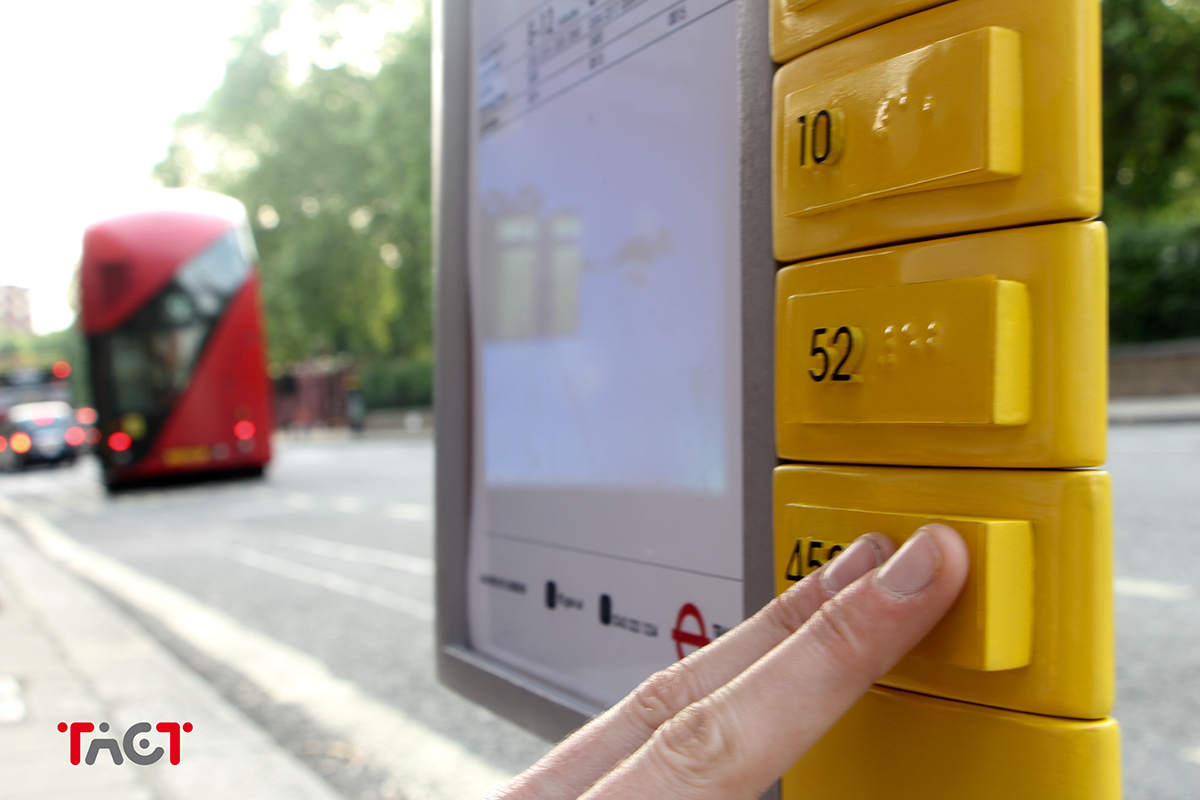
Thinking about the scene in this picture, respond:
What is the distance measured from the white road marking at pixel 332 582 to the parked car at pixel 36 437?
20.2 meters

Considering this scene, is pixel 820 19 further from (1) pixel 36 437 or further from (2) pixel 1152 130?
(1) pixel 36 437

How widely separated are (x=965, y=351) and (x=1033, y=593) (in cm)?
16

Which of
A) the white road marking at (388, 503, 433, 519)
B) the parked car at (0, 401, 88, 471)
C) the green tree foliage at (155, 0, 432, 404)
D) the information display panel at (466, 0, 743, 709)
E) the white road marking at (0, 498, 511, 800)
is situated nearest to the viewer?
the information display panel at (466, 0, 743, 709)

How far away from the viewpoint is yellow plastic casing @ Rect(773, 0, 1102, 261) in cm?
66

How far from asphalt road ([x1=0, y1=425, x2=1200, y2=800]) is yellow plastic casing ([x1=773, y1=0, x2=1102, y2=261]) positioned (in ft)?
8.48

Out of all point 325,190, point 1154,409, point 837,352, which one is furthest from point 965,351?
point 325,190

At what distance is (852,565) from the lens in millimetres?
732

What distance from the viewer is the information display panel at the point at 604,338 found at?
3.58 ft

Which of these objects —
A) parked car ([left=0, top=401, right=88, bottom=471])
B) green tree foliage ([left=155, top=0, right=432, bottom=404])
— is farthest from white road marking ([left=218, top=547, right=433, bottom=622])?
parked car ([left=0, top=401, right=88, bottom=471])

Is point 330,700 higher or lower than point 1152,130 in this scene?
lower

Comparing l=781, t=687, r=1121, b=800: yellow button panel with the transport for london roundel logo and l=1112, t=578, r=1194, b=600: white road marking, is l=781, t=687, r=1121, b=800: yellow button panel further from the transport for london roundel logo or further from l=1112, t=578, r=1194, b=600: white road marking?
l=1112, t=578, r=1194, b=600: white road marking

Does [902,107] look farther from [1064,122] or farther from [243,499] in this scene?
[243,499]

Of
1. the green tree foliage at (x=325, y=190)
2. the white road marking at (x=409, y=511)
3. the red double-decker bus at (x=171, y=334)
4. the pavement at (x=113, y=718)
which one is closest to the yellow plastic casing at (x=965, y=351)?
the pavement at (x=113, y=718)

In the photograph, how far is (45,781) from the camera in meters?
2.68
